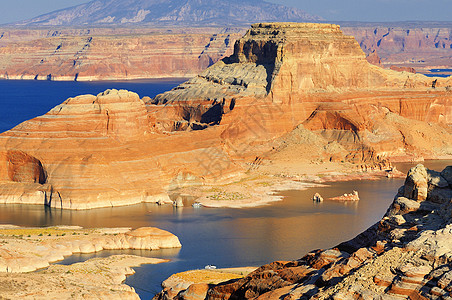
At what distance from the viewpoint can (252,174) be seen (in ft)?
395

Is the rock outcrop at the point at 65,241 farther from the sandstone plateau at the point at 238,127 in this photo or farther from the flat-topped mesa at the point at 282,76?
the flat-topped mesa at the point at 282,76

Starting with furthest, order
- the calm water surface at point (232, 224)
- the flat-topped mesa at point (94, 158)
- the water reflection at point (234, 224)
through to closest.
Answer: the flat-topped mesa at point (94, 158), the water reflection at point (234, 224), the calm water surface at point (232, 224)

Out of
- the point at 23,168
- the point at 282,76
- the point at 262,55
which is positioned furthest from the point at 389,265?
the point at 262,55

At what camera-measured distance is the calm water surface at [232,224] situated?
7725 cm

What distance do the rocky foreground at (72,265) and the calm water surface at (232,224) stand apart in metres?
1.42

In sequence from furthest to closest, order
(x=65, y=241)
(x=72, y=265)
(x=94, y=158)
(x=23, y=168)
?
(x=23, y=168) → (x=94, y=158) → (x=65, y=241) → (x=72, y=265)

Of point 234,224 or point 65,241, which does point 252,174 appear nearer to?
point 234,224

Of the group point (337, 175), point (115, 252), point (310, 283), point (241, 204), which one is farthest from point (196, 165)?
point (310, 283)

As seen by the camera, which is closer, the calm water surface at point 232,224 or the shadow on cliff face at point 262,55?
the calm water surface at point 232,224

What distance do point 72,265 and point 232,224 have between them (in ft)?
82.0

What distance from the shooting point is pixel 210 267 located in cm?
7406

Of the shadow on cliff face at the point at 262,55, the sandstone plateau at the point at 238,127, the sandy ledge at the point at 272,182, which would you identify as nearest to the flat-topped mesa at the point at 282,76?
the shadow on cliff face at the point at 262,55

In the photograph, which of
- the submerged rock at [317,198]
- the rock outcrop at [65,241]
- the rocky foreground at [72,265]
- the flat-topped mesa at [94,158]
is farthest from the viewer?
the submerged rock at [317,198]

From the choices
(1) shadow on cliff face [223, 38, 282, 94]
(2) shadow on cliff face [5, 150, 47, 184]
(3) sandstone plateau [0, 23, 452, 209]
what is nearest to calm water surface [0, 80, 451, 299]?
(3) sandstone plateau [0, 23, 452, 209]
